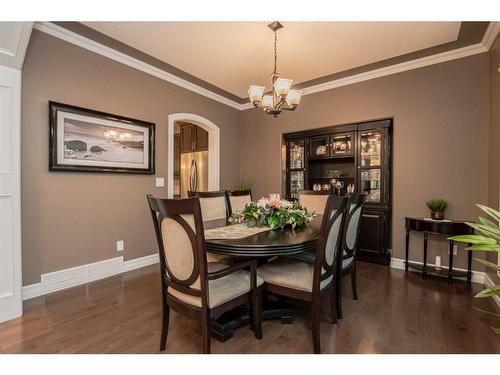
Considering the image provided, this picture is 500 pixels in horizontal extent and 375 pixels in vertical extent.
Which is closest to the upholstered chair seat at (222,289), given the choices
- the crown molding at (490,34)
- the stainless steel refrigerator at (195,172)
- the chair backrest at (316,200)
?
the chair backrest at (316,200)

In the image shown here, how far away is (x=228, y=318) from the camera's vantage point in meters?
2.07

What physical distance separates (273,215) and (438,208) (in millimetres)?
2303

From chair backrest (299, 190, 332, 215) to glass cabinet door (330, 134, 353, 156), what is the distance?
1.07 metres

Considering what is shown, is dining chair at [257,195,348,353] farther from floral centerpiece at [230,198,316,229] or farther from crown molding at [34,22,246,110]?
crown molding at [34,22,246,110]

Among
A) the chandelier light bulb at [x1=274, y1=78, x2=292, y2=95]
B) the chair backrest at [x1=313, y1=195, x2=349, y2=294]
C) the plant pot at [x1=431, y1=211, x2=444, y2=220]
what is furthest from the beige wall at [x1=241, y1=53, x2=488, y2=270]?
the chair backrest at [x1=313, y1=195, x2=349, y2=294]

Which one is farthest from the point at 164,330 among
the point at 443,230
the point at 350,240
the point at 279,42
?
the point at 443,230

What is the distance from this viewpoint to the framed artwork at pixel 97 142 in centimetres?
272

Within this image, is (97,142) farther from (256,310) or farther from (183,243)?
(256,310)

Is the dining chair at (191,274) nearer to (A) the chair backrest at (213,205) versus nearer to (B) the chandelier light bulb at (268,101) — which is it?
(A) the chair backrest at (213,205)

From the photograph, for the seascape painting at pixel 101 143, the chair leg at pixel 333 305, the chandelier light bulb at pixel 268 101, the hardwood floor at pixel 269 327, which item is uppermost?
the chandelier light bulb at pixel 268 101

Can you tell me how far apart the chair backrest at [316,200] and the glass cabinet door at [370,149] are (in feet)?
3.35
